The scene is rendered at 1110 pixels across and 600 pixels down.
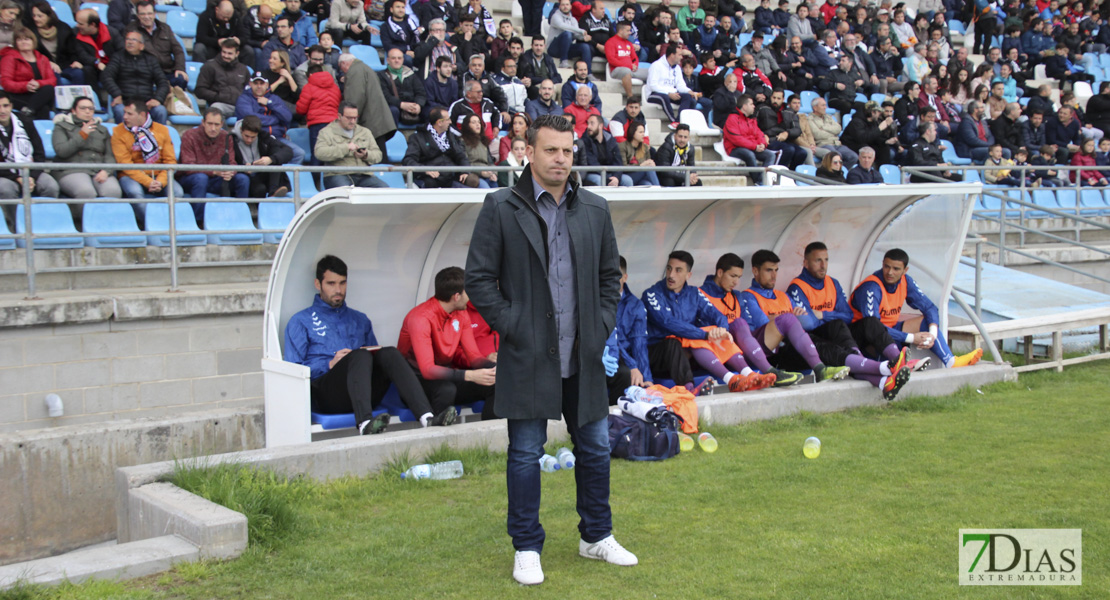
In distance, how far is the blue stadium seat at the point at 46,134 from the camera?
9766 mm

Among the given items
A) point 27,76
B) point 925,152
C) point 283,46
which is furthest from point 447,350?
point 925,152

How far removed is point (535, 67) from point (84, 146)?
6.34 meters

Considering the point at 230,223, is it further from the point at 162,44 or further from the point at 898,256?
the point at 898,256

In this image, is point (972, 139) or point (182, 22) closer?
point (182, 22)

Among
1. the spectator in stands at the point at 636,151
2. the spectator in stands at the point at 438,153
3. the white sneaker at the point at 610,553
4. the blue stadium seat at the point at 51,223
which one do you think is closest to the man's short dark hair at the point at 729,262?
the spectator in stands at the point at 438,153

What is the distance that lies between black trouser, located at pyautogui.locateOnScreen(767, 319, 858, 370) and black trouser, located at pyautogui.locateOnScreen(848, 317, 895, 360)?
132 mm

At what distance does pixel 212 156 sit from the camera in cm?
998

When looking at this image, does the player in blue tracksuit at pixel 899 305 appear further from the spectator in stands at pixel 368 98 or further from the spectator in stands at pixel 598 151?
the spectator in stands at pixel 368 98

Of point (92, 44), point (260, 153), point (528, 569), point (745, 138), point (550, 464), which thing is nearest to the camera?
point (528, 569)

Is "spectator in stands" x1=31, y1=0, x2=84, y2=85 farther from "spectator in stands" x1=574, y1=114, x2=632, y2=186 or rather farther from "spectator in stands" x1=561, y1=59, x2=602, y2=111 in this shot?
"spectator in stands" x1=561, y1=59, x2=602, y2=111

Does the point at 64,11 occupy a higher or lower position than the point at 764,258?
higher

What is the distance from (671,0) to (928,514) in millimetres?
16140

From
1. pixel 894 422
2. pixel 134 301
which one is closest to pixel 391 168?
pixel 134 301

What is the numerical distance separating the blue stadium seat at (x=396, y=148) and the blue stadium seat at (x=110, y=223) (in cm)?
348
